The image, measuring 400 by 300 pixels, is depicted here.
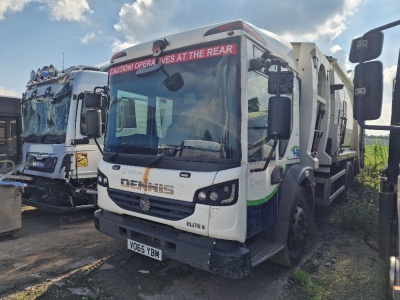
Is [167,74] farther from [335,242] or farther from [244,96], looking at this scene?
[335,242]

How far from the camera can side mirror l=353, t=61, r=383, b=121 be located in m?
2.34

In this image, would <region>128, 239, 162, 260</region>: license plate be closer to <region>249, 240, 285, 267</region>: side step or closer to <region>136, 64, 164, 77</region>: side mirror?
<region>249, 240, 285, 267</region>: side step

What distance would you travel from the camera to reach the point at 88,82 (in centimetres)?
605

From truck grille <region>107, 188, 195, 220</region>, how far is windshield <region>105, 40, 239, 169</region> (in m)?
0.45

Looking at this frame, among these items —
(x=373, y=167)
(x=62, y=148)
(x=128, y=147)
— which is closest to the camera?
(x=128, y=147)

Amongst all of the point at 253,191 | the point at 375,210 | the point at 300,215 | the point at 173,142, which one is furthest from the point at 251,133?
the point at 375,210

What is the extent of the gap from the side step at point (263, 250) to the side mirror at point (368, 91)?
1.59m

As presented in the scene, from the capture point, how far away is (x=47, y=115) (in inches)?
252

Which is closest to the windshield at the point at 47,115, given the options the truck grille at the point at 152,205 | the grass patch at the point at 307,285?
the truck grille at the point at 152,205

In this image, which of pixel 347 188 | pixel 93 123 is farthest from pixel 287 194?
pixel 347 188

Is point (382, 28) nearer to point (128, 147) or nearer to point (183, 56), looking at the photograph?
point (183, 56)

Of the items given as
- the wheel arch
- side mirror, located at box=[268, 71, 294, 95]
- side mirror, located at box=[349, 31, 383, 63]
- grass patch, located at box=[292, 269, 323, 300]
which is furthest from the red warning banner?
A: grass patch, located at box=[292, 269, 323, 300]

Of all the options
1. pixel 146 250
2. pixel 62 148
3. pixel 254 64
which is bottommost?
pixel 146 250

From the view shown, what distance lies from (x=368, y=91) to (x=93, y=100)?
3288 mm
